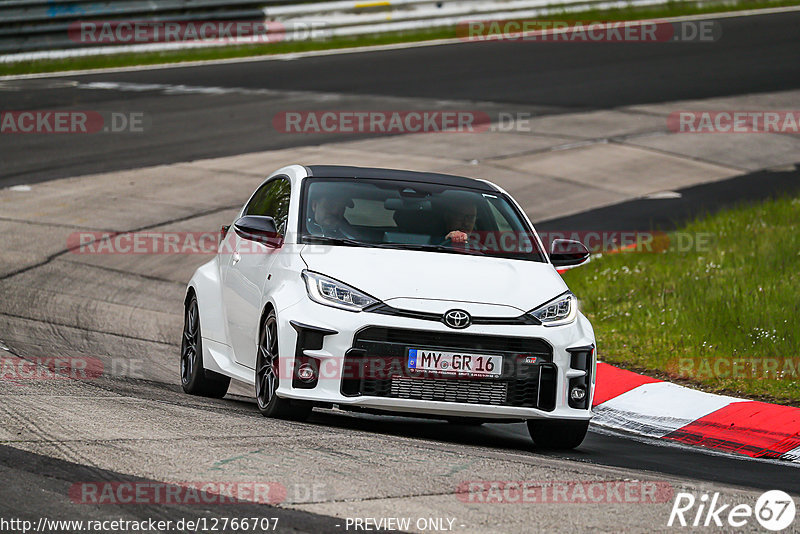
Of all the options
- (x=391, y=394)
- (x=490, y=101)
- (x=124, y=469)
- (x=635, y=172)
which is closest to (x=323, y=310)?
(x=391, y=394)

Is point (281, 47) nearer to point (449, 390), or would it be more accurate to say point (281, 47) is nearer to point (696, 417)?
point (696, 417)

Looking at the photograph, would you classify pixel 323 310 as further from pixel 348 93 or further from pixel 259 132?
pixel 348 93

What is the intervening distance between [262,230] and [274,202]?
88 centimetres

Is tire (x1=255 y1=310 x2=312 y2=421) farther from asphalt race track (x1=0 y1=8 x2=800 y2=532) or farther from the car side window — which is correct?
the car side window

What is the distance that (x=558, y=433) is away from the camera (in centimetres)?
771

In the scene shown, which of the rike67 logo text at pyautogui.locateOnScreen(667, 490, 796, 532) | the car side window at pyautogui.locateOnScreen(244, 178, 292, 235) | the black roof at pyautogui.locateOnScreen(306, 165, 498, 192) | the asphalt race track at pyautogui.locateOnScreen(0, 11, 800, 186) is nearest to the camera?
the rike67 logo text at pyautogui.locateOnScreen(667, 490, 796, 532)

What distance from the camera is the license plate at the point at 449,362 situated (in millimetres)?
7121

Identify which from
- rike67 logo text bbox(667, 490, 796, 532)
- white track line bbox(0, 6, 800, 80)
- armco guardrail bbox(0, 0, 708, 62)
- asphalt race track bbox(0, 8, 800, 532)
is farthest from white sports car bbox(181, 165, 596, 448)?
armco guardrail bbox(0, 0, 708, 62)

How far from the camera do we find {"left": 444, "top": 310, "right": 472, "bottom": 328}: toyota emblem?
7133 mm

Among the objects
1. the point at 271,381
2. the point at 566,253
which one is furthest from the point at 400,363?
the point at 566,253

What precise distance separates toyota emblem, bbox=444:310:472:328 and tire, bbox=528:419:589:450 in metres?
0.85

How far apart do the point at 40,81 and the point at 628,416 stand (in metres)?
18.9

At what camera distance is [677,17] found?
33125mm

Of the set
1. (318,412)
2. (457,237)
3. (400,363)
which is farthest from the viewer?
(318,412)
